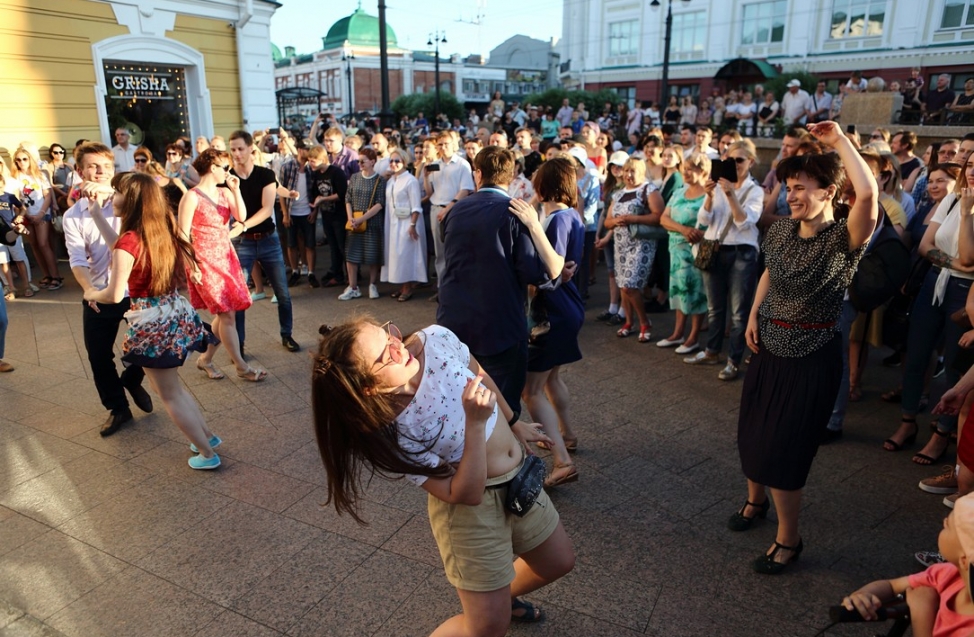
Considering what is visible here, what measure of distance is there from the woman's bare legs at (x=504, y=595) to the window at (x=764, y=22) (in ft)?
115

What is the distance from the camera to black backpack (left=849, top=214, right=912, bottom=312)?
12.6 feet

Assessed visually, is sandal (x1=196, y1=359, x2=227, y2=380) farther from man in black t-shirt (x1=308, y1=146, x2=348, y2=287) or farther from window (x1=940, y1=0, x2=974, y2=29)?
window (x1=940, y1=0, x2=974, y2=29)

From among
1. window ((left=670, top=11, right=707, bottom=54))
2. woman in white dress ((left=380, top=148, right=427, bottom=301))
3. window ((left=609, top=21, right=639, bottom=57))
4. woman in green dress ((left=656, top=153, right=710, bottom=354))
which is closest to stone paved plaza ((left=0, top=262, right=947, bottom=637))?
woman in green dress ((left=656, top=153, right=710, bottom=354))

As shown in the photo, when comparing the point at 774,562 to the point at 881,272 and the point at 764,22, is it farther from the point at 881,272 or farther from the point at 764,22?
the point at 764,22

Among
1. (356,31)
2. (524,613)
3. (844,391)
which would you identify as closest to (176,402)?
(524,613)

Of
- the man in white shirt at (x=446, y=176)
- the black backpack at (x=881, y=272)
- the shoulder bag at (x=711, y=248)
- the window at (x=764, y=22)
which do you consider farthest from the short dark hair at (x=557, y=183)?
the window at (x=764, y=22)

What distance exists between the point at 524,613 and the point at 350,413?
1394 millimetres

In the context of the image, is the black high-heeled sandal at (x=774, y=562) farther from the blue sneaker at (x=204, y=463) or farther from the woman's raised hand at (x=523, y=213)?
the blue sneaker at (x=204, y=463)

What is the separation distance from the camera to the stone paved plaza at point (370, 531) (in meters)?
2.82

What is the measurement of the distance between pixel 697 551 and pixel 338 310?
5315 mm

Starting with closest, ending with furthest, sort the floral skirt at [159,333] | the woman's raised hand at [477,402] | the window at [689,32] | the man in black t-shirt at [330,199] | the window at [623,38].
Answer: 1. the woman's raised hand at [477,402]
2. the floral skirt at [159,333]
3. the man in black t-shirt at [330,199]
4. the window at [689,32]
5. the window at [623,38]

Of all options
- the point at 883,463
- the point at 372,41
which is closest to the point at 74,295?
the point at 883,463

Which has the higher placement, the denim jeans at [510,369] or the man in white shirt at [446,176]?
the man in white shirt at [446,176]

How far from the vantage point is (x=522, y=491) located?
215 cm
